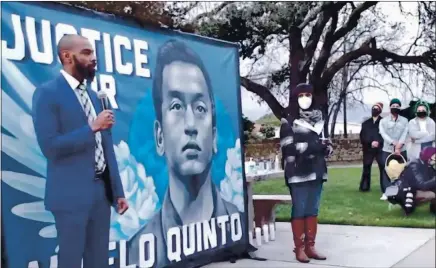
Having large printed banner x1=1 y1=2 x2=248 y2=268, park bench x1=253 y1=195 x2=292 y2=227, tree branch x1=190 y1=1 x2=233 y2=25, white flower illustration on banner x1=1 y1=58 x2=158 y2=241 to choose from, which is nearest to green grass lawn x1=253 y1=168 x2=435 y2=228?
park bench x1=253 y1=195 x2=292 y2=227

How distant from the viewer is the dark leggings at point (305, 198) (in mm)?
5594

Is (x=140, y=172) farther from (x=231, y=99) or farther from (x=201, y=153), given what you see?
(x=231, y=99)

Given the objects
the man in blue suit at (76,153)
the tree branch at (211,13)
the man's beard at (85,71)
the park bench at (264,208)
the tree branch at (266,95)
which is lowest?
the park bench at (264,208)

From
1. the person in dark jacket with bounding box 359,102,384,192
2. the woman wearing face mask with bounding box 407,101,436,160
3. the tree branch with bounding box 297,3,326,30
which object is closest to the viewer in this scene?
the woman wearing face mask with bounding box 407,101,436,160

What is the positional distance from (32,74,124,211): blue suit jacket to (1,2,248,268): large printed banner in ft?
0.19

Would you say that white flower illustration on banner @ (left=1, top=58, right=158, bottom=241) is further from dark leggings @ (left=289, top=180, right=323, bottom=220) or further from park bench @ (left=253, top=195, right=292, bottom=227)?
park bench @ (left=253, top=195, right=292, bottom=227)

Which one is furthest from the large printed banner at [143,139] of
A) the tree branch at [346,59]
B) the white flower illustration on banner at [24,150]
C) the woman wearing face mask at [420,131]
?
the tree branch at [346,59]

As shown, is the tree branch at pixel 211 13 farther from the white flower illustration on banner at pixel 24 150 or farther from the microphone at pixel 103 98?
the white flower illustration on banner at pixel 24 150

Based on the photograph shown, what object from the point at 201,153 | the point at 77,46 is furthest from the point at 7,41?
the point at 201,153

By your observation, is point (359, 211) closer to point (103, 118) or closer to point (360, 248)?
point (360, 248)

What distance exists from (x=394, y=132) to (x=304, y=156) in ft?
17.5

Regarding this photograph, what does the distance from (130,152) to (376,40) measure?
51.5 ft

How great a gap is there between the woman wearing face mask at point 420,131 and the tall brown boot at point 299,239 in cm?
447

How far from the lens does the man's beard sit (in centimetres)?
405
